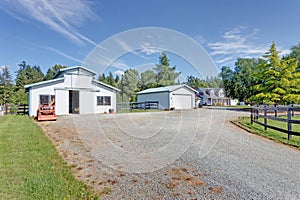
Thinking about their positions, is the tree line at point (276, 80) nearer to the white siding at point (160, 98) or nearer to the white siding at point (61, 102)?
the white siding at point (160, 98)

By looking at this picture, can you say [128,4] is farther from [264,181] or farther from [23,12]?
[264,181]

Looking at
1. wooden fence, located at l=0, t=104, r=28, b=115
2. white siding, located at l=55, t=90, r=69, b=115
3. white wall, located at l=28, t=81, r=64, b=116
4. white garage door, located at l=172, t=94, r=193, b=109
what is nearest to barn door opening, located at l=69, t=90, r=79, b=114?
white siding, located at l=55, t=90, r=69, b=115

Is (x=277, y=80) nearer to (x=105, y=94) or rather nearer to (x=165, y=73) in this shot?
(x=105, y=94)

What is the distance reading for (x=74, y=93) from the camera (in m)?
20.5

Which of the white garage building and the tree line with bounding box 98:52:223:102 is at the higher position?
the tree line with bounding box 98:52:223:102

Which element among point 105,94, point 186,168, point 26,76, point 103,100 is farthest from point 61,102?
point 26,76

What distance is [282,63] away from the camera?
19359 millimetres

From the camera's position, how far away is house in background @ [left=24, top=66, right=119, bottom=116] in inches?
596

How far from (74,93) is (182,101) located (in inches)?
585

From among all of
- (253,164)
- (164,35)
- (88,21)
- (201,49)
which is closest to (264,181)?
(253,164)

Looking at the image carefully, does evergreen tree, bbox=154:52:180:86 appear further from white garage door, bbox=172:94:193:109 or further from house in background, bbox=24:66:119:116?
house in background, bbox=24:66:119:116

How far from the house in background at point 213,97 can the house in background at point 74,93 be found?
3284 centimetres

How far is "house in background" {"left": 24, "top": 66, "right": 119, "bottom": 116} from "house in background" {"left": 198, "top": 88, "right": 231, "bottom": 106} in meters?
32.8

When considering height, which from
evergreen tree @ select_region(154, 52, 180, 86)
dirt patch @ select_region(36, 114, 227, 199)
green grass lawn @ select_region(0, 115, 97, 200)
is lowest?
dirt patch @ select_region(36, 114, 227, 199)
